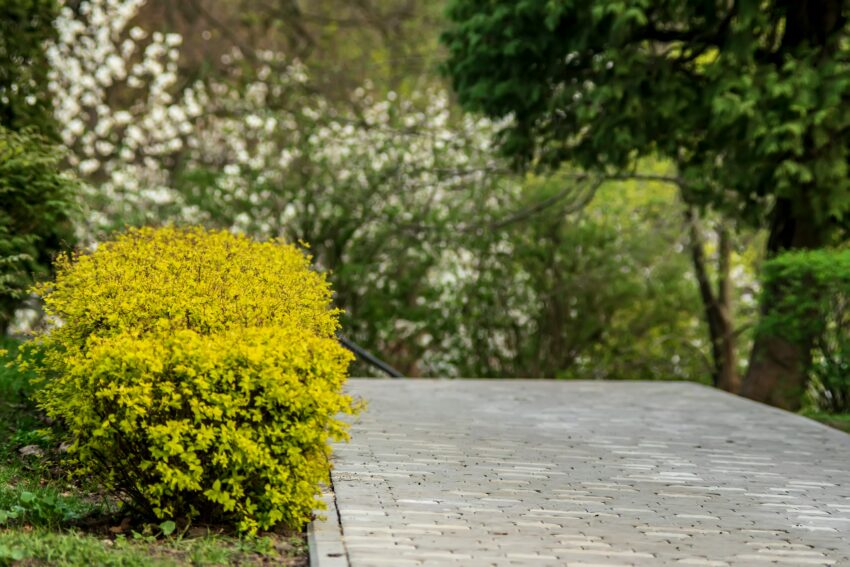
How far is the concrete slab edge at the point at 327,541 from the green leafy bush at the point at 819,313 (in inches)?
252

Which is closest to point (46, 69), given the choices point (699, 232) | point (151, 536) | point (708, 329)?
point (151, 536)

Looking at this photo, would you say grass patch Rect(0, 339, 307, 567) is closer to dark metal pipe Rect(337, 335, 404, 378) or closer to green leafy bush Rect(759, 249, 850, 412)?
dark metal pipe Rect(337, 335, 404, 378)

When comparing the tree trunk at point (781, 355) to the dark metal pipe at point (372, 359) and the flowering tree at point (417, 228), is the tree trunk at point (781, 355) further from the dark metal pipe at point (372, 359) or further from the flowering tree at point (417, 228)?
the dark metal pipe at point (372, 359)

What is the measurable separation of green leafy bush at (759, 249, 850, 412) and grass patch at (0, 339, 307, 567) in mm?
6941

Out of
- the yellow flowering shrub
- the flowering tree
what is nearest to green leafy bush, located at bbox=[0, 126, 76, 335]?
the yellow flowering shrub

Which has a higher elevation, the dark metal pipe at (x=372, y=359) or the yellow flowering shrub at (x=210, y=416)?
the yellow flowering shrub at (x=210, y=416)

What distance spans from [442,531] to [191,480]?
1271mm

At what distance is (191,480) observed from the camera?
18.6 feet

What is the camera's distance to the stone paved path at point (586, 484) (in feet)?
18.9

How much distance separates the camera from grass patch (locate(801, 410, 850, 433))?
35.2 ft

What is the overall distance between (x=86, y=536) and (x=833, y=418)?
7618mm

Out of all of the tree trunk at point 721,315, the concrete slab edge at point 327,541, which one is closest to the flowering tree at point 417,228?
the tree trunk at point 721,315

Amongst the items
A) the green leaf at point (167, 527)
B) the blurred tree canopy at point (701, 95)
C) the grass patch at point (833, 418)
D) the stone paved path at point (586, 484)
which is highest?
the blurred tree canopy at point (701, 95)

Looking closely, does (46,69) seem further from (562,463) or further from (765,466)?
(765,466)
